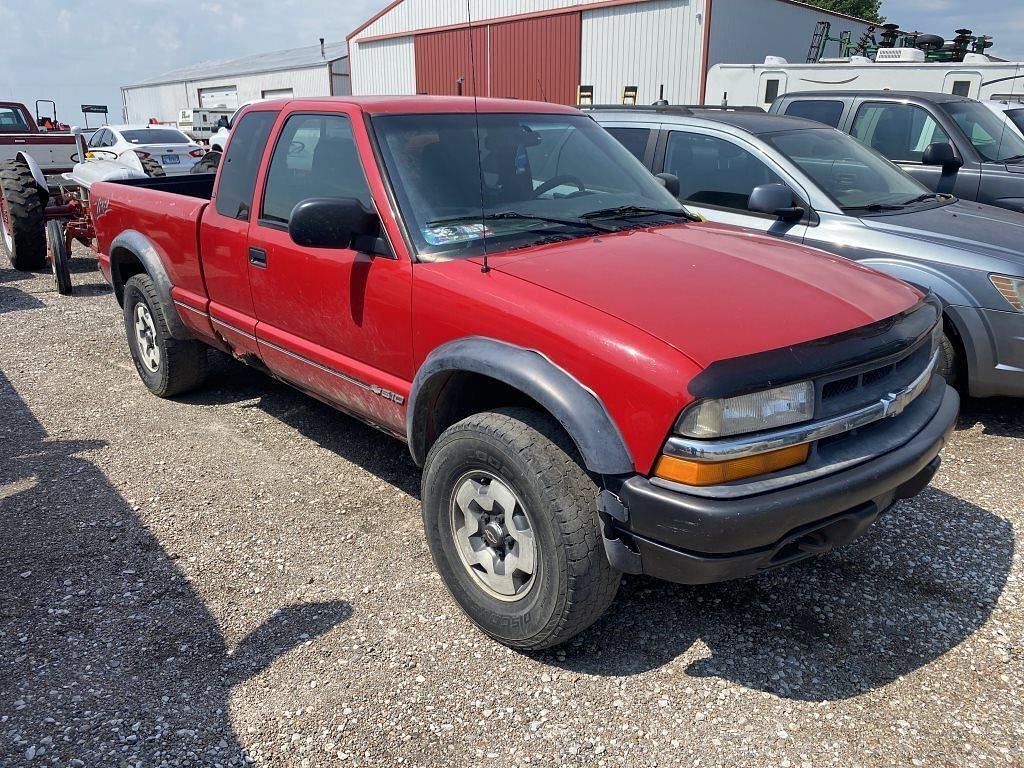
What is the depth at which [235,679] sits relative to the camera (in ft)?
9.13

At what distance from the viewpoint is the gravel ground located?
2.52m

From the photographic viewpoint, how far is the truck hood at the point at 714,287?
2473mm

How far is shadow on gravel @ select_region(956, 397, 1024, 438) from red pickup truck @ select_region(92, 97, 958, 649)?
2271 mm

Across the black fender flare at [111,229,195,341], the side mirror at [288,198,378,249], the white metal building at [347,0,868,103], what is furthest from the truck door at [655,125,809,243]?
the white metal building at [347,0,868,103]

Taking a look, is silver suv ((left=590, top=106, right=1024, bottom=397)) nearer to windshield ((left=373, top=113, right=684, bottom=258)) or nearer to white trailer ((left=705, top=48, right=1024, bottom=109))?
windshield ((left=373, top=113, right=684, bottom=258))

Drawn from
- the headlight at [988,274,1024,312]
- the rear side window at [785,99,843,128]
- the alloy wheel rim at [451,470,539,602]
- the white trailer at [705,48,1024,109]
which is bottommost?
the alloy wheel rim at [451,470,539,602]

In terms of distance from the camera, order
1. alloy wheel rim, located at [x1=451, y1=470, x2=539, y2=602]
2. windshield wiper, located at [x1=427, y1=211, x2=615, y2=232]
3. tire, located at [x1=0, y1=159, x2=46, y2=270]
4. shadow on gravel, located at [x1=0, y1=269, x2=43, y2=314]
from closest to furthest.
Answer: alloy wheel rim, located at [x1=451, y1=470, x2=539, y2=602], windshield wiper, located at [x1=427, y1=211, x2=615, y2=232], shadow on gravel, located at [x1=0, y1=269, x2=43, y2=314], tire, located at [x1=0, y1=159, x2=46, y2=270]

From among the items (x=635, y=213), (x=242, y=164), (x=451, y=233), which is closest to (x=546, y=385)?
(x=451, y=233)

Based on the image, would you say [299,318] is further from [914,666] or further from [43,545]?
[914,666]

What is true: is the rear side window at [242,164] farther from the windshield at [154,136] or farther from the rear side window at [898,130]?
the windshield at [154,136]

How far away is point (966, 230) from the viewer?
4.97 meters

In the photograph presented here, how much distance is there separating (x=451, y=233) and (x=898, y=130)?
6.18 meters

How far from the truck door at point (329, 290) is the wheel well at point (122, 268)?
6.12 feet

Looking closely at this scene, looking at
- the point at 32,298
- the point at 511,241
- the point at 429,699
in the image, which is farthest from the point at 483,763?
the point at 32,298
